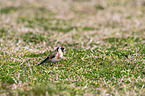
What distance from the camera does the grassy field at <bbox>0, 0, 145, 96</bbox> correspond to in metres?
7.14

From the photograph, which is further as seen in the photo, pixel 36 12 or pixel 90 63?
pixel 36 12

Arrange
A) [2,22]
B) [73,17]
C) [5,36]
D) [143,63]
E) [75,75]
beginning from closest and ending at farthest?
[75,75] < [143,63] < [5,36] < [2,22] < [73,17]

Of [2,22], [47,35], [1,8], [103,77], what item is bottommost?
[103,77]

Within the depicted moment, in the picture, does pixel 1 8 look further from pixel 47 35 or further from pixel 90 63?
pixel 90 63

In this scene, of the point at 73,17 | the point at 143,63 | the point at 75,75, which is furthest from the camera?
the point at 73,17

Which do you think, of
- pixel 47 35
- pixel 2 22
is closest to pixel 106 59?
pixel 47 35

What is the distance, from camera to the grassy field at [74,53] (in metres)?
7.14

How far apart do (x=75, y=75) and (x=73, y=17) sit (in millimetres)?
11724

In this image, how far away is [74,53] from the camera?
9.94 metres

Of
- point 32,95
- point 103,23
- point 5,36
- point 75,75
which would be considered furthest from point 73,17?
point 32,95

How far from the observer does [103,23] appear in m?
17.3

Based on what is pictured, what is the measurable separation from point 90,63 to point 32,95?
337 cm

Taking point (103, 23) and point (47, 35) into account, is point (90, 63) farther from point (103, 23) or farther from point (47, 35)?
point (103, 23)

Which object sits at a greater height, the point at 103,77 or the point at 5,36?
the point at 5,36
